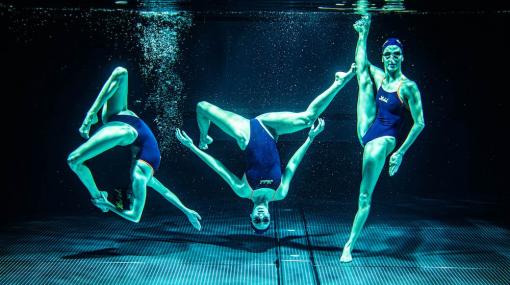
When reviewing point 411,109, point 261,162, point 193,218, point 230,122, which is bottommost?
point 193,218

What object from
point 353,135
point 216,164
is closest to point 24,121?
point 216,164

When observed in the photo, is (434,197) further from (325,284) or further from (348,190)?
(325,284)

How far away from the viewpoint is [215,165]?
16.2ft

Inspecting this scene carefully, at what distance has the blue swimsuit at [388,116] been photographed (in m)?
4.62

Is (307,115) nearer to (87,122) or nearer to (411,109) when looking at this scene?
(411,109)

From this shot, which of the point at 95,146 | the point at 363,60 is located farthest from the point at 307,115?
the point at 95,146

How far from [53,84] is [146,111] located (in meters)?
1.24

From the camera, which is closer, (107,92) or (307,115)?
(107,92)

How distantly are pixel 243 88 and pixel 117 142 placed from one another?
2110 millimetres

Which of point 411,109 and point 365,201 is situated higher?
point 411,109

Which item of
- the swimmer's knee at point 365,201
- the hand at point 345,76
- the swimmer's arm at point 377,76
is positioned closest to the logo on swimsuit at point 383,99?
the swimmer's arm at point 377,76

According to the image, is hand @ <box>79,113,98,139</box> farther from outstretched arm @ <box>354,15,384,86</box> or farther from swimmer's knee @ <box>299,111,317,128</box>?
outstretched arm @ <box>354,15,384,86</box>

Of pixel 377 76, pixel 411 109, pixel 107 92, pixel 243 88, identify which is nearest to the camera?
pixel 411 109

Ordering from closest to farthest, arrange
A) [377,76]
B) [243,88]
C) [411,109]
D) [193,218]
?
1. [411,109]
2. [377,76]
3. [193,218]
4. [243,88]
